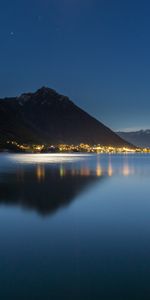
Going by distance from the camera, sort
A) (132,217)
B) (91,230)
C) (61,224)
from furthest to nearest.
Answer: (132,217) → (61,224) → (91,230)

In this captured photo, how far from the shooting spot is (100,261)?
1053cm

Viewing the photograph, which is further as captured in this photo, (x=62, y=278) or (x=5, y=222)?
(x=5, y=222)

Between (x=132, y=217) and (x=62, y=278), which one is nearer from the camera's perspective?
(x=62, y=278)

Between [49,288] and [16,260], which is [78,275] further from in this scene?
[16,260]

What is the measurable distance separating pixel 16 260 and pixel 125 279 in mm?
3316

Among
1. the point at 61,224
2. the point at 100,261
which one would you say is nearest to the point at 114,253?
the point at 100,261

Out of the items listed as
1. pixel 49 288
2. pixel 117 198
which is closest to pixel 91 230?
pixel 49 288

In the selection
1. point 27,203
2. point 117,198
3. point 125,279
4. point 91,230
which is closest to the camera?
point 125,279

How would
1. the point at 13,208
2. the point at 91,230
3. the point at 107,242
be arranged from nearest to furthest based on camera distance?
the point at 107,242, the point at 91,230, the point at 13,208

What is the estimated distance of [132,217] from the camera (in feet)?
58.8

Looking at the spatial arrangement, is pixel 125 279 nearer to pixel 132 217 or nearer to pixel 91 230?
pixel 91 230

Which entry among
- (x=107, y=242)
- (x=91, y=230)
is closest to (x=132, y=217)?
(x=91, y=230)

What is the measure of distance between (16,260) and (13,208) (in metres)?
9.75

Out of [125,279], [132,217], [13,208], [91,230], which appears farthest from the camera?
[13,208]
